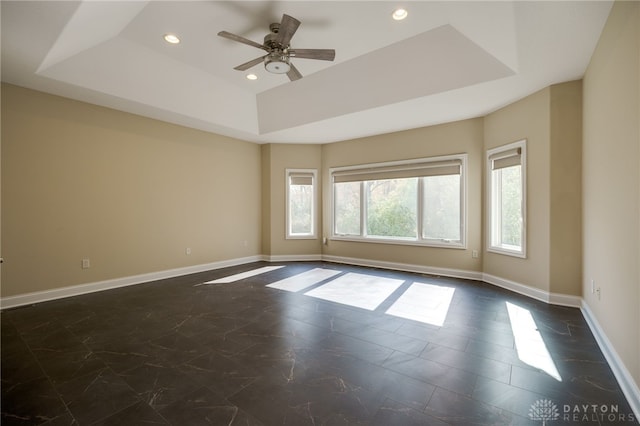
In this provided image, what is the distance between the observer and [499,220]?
14.8 feet

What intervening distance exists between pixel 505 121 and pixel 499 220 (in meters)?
1.52

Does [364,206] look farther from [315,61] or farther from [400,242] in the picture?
[315,61]

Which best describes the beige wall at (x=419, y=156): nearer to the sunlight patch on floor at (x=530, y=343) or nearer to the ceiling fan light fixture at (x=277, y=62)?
the sunlight patch on floor at (x=530, y=343)

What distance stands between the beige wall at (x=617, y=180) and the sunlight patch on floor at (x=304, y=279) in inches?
132

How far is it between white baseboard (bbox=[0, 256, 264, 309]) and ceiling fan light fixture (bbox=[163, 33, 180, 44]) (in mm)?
3486

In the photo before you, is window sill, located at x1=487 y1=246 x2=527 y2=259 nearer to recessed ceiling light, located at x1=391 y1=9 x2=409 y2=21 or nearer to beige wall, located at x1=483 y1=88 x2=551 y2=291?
beige wall, located at x1=483 y1=88 x2=551 y2=291

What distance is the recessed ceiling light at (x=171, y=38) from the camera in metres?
3.17

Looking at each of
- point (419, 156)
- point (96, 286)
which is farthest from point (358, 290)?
point (96, 286)

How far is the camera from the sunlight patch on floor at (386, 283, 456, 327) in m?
3.15

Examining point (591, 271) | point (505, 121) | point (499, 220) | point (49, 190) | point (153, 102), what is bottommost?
point (591, 271)

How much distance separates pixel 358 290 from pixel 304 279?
3.44 ft

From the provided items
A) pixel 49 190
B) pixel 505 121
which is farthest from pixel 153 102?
pixel 505 121

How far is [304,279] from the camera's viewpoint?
483 centimetres

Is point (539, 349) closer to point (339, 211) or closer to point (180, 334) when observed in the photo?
point (180, 334)
